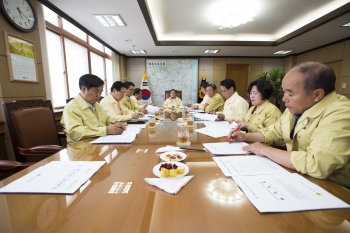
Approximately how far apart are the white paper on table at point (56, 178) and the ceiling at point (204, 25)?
2.79 meters

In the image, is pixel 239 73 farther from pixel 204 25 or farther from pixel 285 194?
pixel 285 194

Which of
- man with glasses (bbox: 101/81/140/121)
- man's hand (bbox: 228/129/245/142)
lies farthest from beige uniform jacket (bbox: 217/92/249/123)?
man with glasses (bbox: 101/81/140/121)

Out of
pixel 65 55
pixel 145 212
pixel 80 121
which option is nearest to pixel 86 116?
pixel 80 121

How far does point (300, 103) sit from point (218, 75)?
6.43 meters

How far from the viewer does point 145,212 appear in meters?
0.53

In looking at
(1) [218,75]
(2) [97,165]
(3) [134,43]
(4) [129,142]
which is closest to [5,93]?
(4) [129,142]

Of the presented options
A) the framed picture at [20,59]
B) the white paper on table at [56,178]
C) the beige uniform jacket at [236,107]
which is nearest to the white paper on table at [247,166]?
the white paper on table at [56,178]

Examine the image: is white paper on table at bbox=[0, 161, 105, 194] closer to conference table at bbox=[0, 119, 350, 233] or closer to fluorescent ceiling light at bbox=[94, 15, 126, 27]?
conference table at bbox=[0, 119, 350, 233]

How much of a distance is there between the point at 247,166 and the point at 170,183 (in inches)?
15.0

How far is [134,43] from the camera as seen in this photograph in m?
5.15

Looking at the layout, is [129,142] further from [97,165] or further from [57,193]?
[57,193]

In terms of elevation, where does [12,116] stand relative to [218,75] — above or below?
below

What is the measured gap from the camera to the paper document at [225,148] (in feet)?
3.32

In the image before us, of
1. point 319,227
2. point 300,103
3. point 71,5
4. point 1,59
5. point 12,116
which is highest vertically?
point 71,5
